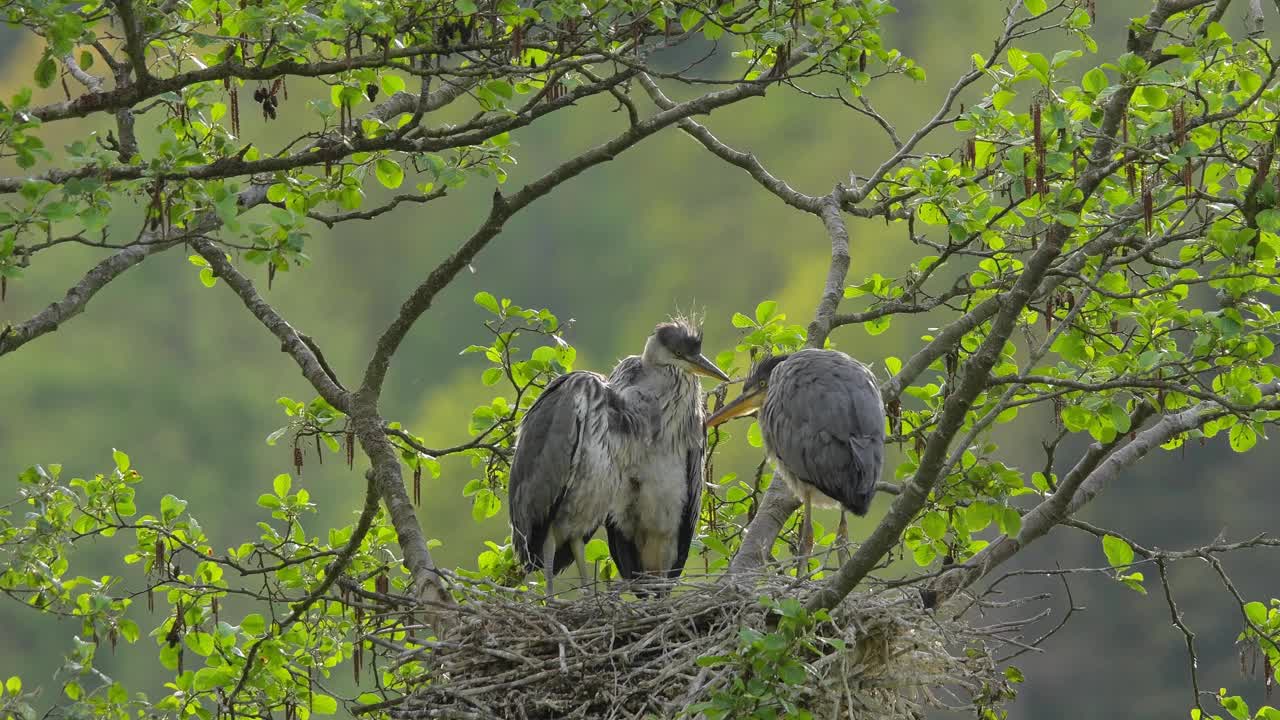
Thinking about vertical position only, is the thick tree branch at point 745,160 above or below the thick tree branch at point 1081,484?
above

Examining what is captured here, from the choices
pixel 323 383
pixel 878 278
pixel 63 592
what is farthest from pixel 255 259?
pixel 878 278

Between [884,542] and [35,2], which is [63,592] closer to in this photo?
[35,2]

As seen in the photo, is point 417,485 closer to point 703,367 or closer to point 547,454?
point 547,454

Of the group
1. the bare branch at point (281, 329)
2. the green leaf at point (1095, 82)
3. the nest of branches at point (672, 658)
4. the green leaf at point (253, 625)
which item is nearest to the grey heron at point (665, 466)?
the nest of branches at point (672, 658)

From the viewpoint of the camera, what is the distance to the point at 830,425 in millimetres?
6203

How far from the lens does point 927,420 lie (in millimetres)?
6461

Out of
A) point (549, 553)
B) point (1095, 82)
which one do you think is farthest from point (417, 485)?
point (1095, 82)

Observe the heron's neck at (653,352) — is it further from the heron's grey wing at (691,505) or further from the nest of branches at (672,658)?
the nest of branches at (672,658)

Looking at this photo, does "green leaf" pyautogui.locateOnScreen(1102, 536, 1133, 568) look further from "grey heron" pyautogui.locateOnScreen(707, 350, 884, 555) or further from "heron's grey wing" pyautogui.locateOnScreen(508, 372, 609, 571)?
"heron's grey wing" pyautogui.locateOnScreen(508, 372, 609, 571)

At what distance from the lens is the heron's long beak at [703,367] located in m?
6.76

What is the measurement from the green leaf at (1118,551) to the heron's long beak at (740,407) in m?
2.25

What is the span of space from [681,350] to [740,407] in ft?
2.46

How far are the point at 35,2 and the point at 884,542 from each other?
107 inches

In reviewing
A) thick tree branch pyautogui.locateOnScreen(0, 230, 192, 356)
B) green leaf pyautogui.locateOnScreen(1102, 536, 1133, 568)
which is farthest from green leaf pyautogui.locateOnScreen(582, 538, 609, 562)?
thick tree branch pyautogui.locateOnScreen(0, 230, 192, 356)
